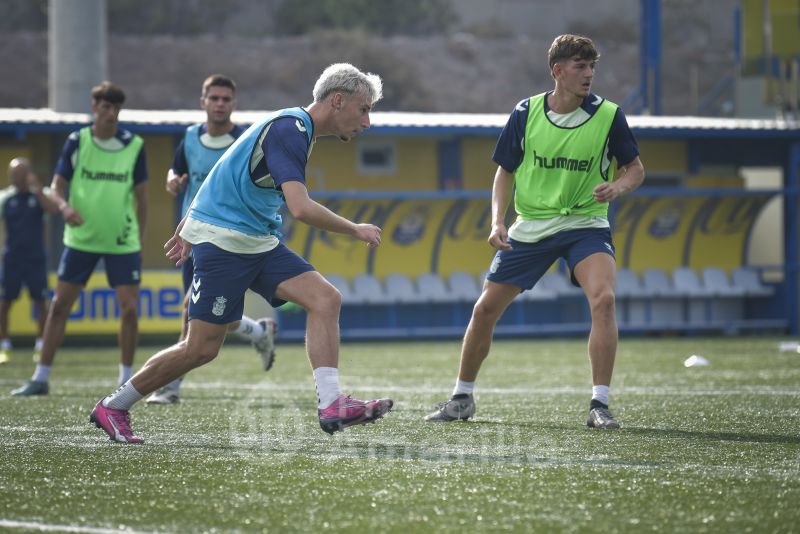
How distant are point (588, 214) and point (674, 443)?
154 cm

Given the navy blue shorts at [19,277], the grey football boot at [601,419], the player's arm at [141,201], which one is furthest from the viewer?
the navy blue shorts at [19,277]

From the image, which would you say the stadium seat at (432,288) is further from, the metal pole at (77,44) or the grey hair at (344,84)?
the grey hair at (344,84)

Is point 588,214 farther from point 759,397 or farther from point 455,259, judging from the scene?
point 455,259

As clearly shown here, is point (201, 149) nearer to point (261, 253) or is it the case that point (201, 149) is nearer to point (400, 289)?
point (261, 253)

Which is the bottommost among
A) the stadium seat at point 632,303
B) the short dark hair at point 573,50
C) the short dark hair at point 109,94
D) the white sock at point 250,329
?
the stadium seat at point 632,303

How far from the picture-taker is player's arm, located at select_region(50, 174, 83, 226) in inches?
346

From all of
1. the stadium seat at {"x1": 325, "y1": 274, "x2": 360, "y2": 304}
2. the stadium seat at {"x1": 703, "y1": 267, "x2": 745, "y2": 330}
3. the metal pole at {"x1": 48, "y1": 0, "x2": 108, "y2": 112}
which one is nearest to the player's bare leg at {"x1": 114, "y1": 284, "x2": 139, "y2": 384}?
the stadium seat at {"x1": 325, "y1": 274, "x2": 360, "y2": 304}

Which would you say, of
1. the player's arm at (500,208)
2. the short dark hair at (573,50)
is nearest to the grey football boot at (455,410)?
the player's arm at (500,208)

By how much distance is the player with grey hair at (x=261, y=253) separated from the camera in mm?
5934

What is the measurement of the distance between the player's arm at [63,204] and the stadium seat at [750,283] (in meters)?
13.2

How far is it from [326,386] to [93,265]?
12.1 ft

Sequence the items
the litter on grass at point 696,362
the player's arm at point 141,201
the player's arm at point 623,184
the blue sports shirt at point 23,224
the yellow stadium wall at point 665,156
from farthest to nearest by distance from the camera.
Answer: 1. the yellow stadium wall at point 665,156
2. the blue sports shirt at point 23,224
3. the litter on grass at point 696,362
4. the player's arm at point 141,201
5. the player's arm at point 623,184

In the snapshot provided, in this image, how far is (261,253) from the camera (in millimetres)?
6121

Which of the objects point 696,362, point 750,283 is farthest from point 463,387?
point 750,283
